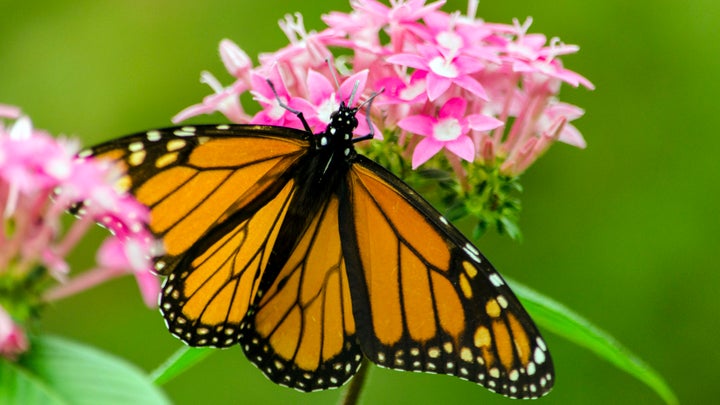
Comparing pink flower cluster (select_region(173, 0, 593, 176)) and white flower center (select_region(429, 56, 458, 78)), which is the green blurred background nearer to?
pink flower cluster (select_region(173, 0, 593, 176))

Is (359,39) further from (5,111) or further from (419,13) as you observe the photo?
(5,111)

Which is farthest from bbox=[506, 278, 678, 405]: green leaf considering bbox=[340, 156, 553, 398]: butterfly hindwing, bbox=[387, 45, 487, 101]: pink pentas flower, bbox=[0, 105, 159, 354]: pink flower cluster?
bbox=[0, 105, 159, 354]: pink flower cluster

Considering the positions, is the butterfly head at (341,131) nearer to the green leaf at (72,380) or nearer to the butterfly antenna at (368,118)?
the butterfly antenna at (368,118)

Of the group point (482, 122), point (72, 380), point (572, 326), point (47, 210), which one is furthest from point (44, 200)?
point (572, 326)

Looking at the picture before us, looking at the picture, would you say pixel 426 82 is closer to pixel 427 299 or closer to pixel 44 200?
pixel 427 299

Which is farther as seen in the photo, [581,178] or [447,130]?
[581,178]

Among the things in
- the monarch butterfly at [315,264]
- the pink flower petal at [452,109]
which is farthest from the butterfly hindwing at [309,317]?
the pink flower petal at [452,109]
